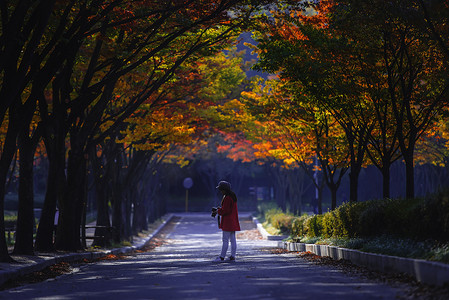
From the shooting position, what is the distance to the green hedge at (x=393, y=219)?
404 inches

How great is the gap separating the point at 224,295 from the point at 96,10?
7.38m

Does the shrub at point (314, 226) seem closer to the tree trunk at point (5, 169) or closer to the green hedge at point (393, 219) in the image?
the green hedge at point (393, 219)

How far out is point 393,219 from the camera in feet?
42.5

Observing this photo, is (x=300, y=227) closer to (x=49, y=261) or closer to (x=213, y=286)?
(x=49, y=261)

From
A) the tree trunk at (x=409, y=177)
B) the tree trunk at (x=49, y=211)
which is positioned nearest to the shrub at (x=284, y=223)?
the tree trunk at (x=409, y=177)

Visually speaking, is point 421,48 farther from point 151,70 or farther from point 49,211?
point 49,211

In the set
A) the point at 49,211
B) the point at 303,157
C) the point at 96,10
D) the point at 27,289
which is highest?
the point at 96,10

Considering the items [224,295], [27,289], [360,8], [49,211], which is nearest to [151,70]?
[49,211]

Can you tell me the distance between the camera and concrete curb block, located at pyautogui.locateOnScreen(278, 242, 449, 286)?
8.04 m

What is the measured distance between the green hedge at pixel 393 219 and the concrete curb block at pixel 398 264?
73 centimetres

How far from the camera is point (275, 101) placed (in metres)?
24.0

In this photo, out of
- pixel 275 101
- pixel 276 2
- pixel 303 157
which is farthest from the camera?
pixel 303 157

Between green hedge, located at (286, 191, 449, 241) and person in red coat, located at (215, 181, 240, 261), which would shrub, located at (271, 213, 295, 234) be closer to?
green hedge, located at (286, 191, 449, 241)

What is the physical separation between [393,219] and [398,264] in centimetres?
310
